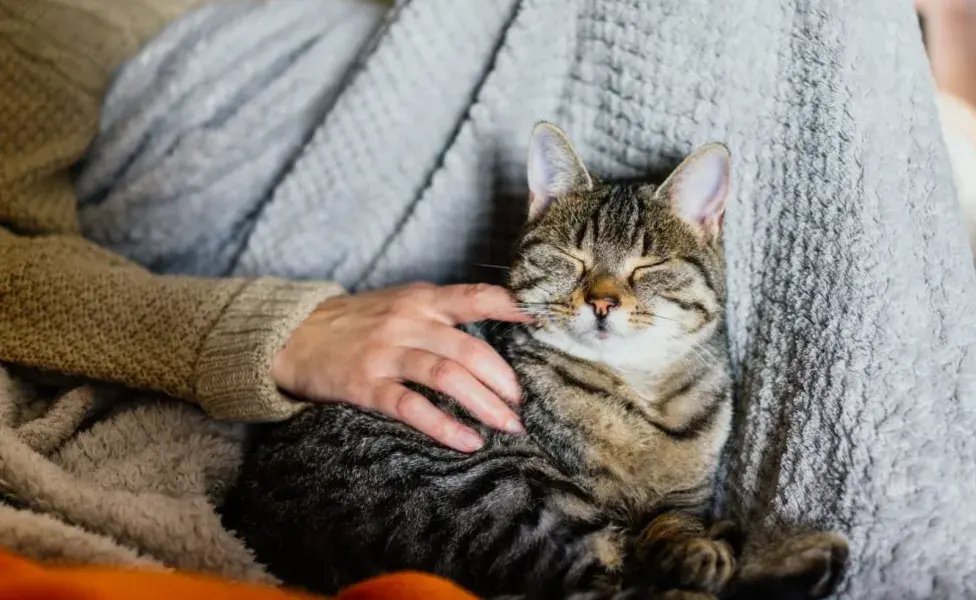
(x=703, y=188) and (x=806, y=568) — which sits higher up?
(x=703, y=188)

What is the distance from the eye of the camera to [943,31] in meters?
1.54

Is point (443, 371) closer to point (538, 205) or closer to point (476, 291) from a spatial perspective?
point (476, 291)

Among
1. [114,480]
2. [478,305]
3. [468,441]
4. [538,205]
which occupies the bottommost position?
[114,480]

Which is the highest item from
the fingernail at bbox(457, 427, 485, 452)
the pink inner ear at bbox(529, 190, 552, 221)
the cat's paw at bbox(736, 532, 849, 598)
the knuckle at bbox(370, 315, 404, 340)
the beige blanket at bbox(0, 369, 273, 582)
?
the pink inner ear at bbox(529, 190, 552, 221)

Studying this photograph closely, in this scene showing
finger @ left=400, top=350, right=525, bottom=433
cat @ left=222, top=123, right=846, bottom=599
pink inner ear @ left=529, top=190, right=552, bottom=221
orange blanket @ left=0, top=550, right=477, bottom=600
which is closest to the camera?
orange blanket @ left=0, top=550, right=477, bottom=600

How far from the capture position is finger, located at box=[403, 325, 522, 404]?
0.99m

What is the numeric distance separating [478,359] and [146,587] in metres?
0.48

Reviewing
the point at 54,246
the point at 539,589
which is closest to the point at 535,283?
the point at 539,589

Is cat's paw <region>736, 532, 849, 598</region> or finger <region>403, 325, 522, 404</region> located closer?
cat's paw <region>736, 532, 849, 598</region>

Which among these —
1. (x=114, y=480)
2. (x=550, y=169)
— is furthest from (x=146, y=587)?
(x=550, y=169)

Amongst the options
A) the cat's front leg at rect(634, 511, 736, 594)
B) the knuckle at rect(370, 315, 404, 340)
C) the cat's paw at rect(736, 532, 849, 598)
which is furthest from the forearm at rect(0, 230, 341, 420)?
the cat's paw at rect(736, 532, 849, 598)

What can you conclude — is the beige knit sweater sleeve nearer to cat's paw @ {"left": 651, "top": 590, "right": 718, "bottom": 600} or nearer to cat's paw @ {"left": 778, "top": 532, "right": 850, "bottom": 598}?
cat's paw @ {"left": 651, "top": 590, "right": 718, "bottom": 600}

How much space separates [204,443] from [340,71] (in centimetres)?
62

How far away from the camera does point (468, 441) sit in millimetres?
941
